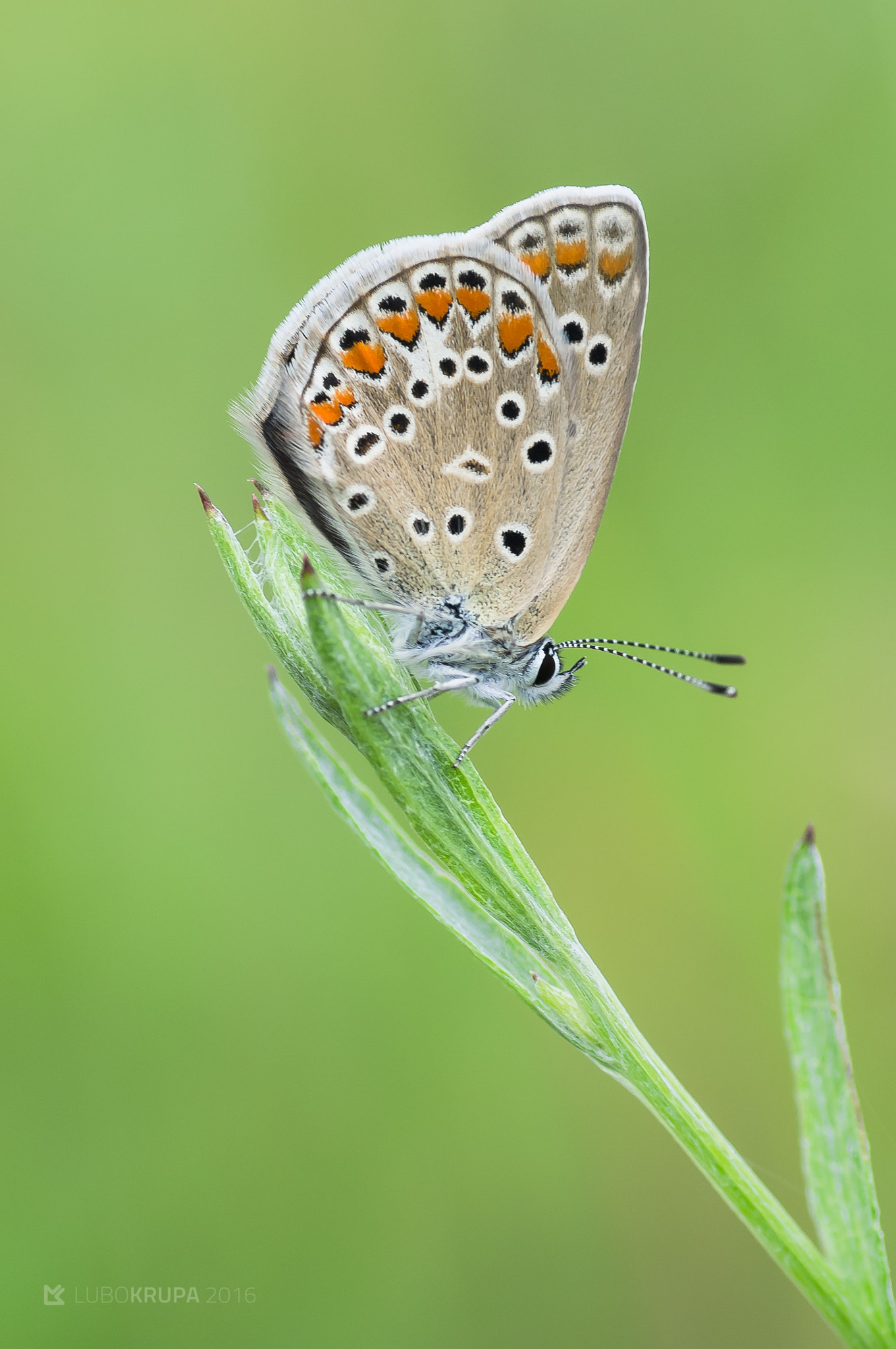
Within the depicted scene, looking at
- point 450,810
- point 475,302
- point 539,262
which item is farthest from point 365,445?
point 450,810

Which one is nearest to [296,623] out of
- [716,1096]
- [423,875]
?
[423,875]

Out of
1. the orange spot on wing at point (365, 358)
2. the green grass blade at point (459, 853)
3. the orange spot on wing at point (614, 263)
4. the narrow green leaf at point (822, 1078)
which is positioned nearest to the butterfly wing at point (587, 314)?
the orange spot on wing at point (614, 263)

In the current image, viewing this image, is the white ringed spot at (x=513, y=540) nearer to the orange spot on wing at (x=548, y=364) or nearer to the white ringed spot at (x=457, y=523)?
the white ringed spot at (x=457, y=523)

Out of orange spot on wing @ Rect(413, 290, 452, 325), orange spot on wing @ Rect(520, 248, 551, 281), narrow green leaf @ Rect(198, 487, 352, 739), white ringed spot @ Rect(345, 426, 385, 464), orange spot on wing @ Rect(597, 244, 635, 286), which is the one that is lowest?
narrow green leaf @ Rect(198, 487, 352, 739)

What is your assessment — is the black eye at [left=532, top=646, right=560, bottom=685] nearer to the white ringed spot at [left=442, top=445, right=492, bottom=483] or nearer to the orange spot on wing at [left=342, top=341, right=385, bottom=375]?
the white ringed spot at [left=442, top=445, right=492, bottom=483]

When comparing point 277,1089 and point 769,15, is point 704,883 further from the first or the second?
point 769,15

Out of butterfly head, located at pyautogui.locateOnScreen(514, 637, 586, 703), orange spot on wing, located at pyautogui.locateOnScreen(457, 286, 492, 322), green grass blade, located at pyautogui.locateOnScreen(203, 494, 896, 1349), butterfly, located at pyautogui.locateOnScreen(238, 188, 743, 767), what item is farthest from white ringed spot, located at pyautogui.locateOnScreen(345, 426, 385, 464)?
green grass blade, located at pyautogui.locateOnScreen(203, 494, 896, 1349)
